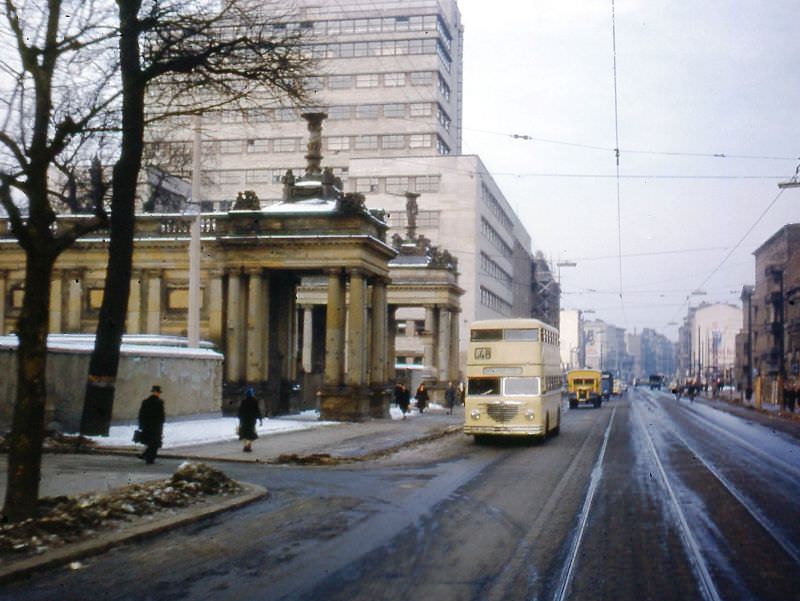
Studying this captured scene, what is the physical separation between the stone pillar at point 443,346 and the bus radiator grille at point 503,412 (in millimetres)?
31033

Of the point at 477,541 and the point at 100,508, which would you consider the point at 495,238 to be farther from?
the point at 477,541

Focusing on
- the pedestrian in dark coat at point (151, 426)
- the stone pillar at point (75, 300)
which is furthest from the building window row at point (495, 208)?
the pedestrian in dark coat at point (151, 426)

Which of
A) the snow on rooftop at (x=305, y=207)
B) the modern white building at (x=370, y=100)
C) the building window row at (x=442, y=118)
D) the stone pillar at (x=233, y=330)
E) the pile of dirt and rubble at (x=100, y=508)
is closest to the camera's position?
the pile of dirt and rubble at (x=100, y=508)

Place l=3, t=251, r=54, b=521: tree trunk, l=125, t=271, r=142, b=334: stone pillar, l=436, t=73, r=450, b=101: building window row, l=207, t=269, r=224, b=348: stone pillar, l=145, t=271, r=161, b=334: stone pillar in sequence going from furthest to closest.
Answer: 1. l=436, t=73, r=450, b=101: building window row
2. l=125, t=271, r=142, b=334: stone pillar
3. l=145, t=271, r=161, b=334: stone pillar
4. l=207, t=269, r=224, b=348: stone pillar
5. l=3, t=251, r=54, b=521: tree trunk

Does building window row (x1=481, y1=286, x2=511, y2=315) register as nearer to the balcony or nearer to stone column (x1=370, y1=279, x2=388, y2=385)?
the balcony

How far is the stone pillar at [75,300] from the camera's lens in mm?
44031

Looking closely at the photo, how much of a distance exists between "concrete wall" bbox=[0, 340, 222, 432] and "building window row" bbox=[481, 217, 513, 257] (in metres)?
53.2

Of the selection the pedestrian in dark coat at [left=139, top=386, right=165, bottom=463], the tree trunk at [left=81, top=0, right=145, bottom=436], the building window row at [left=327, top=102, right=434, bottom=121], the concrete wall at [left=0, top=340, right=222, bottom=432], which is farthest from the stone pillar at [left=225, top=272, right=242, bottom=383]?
the building window row at [left=327, top=102, right=434, bottom=121]

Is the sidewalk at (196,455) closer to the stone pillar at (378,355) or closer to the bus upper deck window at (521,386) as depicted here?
the stone pillar at (378,355)

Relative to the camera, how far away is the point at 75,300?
145ft

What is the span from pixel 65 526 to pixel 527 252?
116624 millimetres

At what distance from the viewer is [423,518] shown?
47.1ft

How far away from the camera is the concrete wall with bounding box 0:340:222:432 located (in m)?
26.3

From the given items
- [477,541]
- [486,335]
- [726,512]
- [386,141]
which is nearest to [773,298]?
[386,141]
